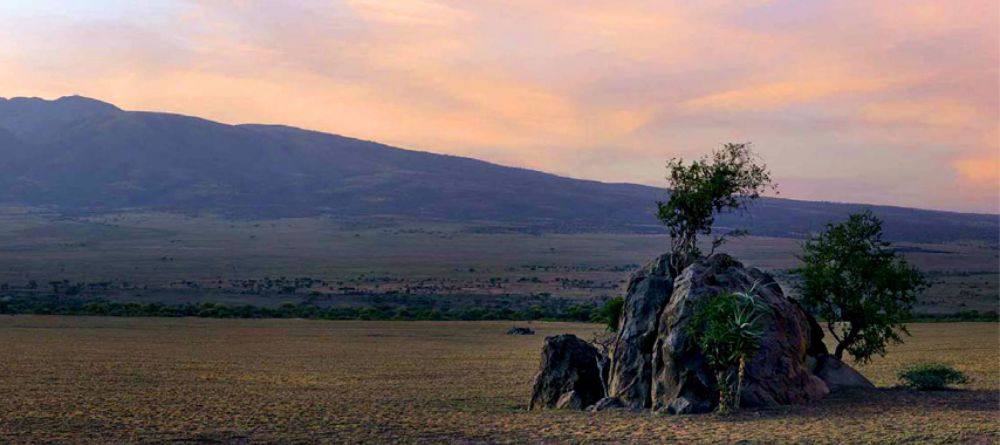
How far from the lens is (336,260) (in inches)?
5049

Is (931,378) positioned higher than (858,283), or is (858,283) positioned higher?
(858,283)

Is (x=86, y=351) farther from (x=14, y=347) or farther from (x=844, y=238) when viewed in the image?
(x=844, y=238)

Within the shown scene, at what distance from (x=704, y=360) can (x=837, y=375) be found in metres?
4.67

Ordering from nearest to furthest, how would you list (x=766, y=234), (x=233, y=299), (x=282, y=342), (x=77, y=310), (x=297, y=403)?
1. (x=297, y=403)
2. (x=282, y=342)
3. (x=77, y=310)
4. (x=233, y=299)
5. (x=766, y=234)

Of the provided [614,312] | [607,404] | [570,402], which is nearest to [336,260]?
[614,312]

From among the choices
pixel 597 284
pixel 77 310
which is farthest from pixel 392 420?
pixel 597 284

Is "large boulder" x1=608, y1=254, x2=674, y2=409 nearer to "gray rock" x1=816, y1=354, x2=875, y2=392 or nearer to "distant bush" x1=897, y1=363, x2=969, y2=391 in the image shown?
"gray rock" x1=816, y1=354, x2=875, y2=392

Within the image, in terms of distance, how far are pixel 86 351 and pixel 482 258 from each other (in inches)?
3892

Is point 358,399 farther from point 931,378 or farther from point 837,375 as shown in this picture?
point 931,378

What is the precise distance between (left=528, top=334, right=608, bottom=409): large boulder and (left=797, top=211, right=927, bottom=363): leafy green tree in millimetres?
6991

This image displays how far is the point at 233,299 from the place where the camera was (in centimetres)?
7725

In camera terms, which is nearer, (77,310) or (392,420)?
(392,420)

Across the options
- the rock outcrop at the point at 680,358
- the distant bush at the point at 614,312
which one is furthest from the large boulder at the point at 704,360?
the distant bush at the point at 614,312

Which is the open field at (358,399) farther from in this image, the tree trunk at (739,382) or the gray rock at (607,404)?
the gray rock at (607,404)
